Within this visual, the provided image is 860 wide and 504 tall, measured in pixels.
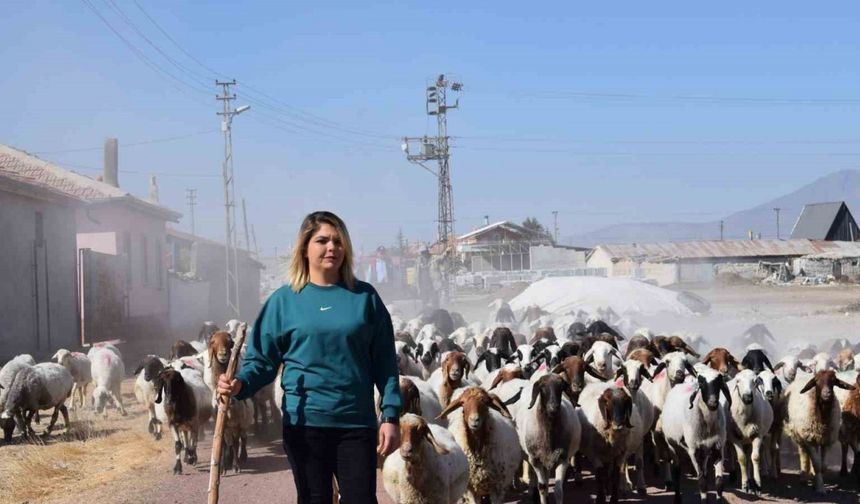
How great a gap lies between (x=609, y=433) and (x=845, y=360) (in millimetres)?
7566

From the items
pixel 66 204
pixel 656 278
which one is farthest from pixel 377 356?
pixel 656 278

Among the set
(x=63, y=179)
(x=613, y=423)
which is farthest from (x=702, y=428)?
(x=63, y=179)

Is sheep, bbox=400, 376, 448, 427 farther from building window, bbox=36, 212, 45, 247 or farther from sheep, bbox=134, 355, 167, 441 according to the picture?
building window, bbox=36, 212, 45, 247

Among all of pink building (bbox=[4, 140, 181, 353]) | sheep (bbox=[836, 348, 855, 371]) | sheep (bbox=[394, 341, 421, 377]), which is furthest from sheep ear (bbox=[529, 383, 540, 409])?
pink building (bbox=[4, 140, 181, 353])

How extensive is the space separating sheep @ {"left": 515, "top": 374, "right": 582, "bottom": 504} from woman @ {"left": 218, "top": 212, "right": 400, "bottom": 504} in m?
5.12

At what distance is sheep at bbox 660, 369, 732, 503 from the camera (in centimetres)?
973

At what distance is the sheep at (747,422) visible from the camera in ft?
34.2

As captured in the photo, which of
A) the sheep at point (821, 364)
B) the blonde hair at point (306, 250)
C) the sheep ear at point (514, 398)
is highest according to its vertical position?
the blonde hair at point (306, 250)

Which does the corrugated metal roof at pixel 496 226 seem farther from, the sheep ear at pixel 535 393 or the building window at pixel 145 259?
the sheep ear at pixel 535 393

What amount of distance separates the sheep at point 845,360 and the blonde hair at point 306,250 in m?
12.4

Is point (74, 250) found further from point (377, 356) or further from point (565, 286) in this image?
point (377, 356)

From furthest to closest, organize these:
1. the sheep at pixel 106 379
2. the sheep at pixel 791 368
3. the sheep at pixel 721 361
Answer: the sheep at pixel 106 379
the sheep at pixel 791 368
the sheep at pixel 721 361

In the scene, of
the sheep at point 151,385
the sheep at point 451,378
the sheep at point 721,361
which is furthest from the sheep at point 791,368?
the sheep at point 151,385

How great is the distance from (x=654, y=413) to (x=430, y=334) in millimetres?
7596
